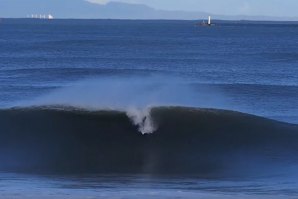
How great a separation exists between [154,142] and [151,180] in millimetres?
3182

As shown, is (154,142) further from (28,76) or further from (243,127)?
(28,76)

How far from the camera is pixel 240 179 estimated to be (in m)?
13.0

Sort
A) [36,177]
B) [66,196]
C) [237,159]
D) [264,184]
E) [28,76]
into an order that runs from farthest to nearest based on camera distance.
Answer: [28,76], [237,159], [36,177], [264,184], [66,196]

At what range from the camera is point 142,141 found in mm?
15914

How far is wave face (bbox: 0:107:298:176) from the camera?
1440 cm

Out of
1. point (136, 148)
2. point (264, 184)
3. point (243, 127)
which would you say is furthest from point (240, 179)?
point (243, 127)

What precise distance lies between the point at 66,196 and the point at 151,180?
266cm

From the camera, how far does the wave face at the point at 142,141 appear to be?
14.4 metres

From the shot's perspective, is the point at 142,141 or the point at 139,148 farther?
the point at 142,141

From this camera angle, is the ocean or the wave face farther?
the wave face

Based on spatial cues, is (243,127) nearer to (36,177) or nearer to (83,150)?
(83,150)

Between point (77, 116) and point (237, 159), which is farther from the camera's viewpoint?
point (77, 116)

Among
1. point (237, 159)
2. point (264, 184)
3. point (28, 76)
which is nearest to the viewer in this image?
point (264, 184)

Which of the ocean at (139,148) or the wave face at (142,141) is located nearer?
the ocean at (139,148)
